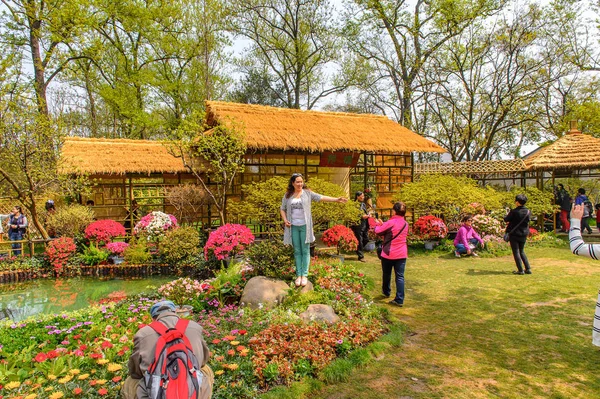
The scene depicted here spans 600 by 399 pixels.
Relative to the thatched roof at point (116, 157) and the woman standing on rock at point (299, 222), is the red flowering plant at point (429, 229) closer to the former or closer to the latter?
the woman standing on rock at point (299, 222)

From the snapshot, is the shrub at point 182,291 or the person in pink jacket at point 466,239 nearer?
the shrub at point 182,291

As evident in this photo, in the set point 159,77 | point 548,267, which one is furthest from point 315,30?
point 548,267

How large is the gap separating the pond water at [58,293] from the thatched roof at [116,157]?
4484 mm

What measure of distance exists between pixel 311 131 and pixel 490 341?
1045 centimetres

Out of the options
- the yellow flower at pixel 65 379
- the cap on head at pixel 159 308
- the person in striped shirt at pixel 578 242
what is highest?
the person in striped shirt at pixel 578 242

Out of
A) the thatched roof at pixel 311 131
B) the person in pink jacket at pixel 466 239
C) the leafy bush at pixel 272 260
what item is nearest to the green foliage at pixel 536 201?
the thatched roof at pixel 311 131

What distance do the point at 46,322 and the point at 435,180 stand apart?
438 inches

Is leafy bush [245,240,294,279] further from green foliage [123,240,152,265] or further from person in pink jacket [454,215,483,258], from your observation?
person in pink jacket [454,215,483,258]

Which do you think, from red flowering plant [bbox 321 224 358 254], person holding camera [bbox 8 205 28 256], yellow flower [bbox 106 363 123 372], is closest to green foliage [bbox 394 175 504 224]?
red flowering plant [bbox 321 224 358 254]

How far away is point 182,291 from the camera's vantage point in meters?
6.16

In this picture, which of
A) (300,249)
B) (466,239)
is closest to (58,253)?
(300,249)

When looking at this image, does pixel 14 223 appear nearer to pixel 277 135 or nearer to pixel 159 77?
pixel 277 135

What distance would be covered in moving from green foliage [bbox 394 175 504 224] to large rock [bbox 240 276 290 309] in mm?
7519

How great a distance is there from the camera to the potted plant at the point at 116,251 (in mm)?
10727
